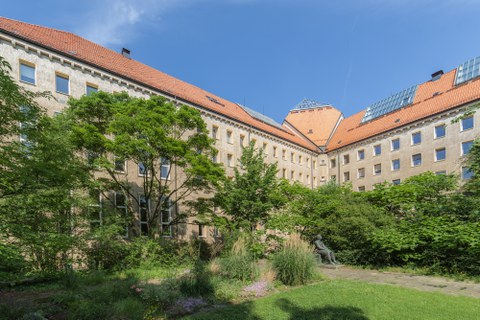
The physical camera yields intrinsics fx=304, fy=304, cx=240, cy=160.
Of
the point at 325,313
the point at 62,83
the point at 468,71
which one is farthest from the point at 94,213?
the point at 468,71

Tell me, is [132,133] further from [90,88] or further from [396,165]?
[396,165]

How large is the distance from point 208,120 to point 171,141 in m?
13.1

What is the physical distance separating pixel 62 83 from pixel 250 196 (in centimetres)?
1359

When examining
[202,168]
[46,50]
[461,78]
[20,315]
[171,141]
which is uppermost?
[461,78]

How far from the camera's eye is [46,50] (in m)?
17.8

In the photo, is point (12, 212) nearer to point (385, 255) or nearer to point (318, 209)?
point (385, 255)

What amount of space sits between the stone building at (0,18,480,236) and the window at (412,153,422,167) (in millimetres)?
96

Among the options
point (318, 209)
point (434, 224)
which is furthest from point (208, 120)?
point (434, 224)

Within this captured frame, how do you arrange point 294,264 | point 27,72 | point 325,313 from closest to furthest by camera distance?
point 325,313
point 294,264
point 27,72

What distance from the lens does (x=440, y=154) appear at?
30.8m

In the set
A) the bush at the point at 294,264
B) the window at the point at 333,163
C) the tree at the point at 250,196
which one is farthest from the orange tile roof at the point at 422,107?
the bush at the point at 294,264

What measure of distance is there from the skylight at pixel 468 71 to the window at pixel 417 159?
8697 millimetres

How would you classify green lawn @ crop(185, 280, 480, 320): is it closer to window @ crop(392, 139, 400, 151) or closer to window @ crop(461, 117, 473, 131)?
window @ crop(461, 117, 473, 131)

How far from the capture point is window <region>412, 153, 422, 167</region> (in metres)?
32.4
